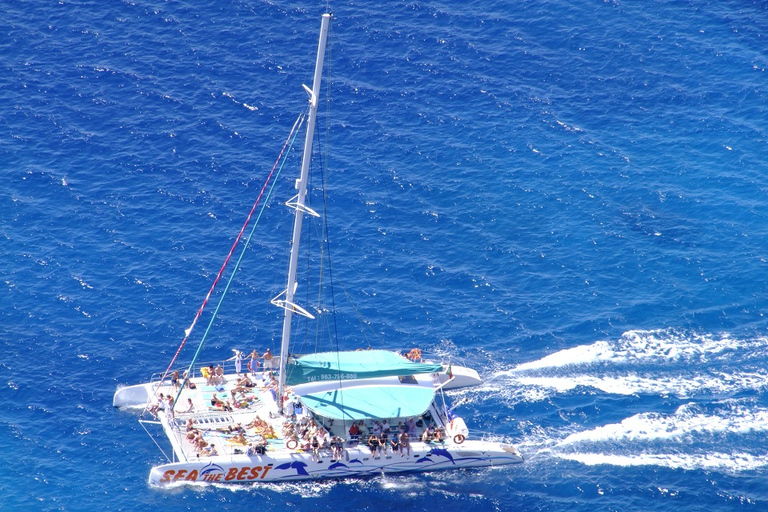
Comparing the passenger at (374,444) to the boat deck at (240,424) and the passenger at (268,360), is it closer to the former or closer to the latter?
the boat deck at (240,424)

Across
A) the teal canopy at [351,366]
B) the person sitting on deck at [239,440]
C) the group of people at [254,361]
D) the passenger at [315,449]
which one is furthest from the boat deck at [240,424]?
the teal canopy at [351,366]

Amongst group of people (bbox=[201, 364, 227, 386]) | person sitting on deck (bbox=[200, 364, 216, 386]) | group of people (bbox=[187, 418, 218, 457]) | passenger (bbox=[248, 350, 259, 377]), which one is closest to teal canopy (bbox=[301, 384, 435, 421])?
passenger (bbox=[248, 350, 259, 377])

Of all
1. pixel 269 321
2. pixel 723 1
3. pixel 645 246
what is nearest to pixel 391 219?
pixel 269 321

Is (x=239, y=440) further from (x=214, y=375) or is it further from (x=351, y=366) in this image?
(x=351, y=366)

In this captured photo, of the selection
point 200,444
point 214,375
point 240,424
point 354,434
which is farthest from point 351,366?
point 200,444

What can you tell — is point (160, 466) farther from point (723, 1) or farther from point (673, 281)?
point (723, 1)

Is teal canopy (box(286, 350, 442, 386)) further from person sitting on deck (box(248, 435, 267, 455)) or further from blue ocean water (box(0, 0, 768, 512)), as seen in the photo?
blue ocean water (box(0, 0, 768, 512))
